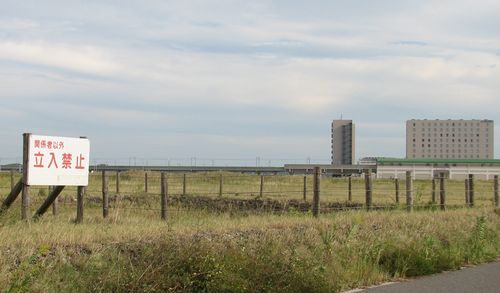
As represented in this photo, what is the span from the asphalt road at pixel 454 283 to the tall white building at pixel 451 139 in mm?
104631

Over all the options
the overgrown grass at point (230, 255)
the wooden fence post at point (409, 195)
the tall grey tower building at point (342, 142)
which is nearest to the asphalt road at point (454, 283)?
the overgrown grass at point (230, 255)

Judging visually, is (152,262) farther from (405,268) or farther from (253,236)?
(405,268)

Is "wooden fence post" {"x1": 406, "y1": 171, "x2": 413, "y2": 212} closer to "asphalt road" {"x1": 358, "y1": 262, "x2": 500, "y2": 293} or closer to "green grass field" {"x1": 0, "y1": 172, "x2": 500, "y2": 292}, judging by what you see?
"green grass field" {"x1": 0, "y1": 172, "x2": 500, "y2": 292}

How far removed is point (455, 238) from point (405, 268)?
3.24 meters

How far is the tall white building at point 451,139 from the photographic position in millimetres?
113438

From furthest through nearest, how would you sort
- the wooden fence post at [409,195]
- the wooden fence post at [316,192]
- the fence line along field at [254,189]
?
the fence line along field at [254,189] → the wooden fence post at [409,195] → the wooden fence post at [316,192]

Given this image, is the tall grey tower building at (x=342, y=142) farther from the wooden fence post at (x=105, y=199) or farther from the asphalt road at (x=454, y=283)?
the asphalt road at (x=454, y=283)

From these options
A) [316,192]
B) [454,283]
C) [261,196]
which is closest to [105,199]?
[316,192]

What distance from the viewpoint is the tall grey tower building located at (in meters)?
79.8

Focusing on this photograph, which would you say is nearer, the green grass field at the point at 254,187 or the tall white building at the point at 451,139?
the green grass field at the point at 254,187

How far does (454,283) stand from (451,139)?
110278 millimetres

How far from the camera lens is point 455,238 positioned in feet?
44.6

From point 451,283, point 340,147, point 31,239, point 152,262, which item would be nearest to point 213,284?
point 152,262

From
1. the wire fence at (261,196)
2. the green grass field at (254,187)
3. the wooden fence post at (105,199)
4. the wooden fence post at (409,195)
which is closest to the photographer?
the wooden fence post at (105,199)
